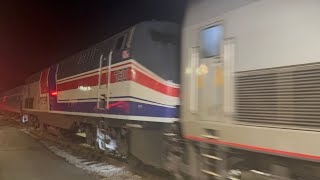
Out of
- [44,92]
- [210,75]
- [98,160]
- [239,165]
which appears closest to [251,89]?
[210,75]

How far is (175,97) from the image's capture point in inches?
393

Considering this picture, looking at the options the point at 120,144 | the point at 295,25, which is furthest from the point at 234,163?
the point at 120,144

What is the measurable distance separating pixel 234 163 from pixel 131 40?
457cm

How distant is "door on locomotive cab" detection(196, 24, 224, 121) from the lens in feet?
24.6

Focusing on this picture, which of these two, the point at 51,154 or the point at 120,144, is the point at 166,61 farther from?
the point at 51,154

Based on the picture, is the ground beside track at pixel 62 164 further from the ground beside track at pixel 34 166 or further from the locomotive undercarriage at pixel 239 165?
the locomotive undercarriage at pixel 239 165

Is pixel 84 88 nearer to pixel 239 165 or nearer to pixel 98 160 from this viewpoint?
pixel 98 160

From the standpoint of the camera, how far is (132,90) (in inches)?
427

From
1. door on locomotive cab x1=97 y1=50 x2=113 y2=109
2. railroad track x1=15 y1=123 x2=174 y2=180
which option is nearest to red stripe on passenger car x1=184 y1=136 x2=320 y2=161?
railroad track x1=15 y1=123 x2=174 y2=180

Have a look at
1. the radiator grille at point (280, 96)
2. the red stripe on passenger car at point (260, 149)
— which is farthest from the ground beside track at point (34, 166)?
the radiator grille at point (280, 96)

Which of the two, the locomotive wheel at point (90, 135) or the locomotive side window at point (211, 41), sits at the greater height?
the locomotive side window at point (211, 41)

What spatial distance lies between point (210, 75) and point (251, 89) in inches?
46.2

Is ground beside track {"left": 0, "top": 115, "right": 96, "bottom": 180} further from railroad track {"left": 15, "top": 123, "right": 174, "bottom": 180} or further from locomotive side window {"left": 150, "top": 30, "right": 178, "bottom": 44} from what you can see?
locomotive side window {"left": 150, "top": 30, "right": 178, "bottom": 44}

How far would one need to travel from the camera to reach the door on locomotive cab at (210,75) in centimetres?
750
